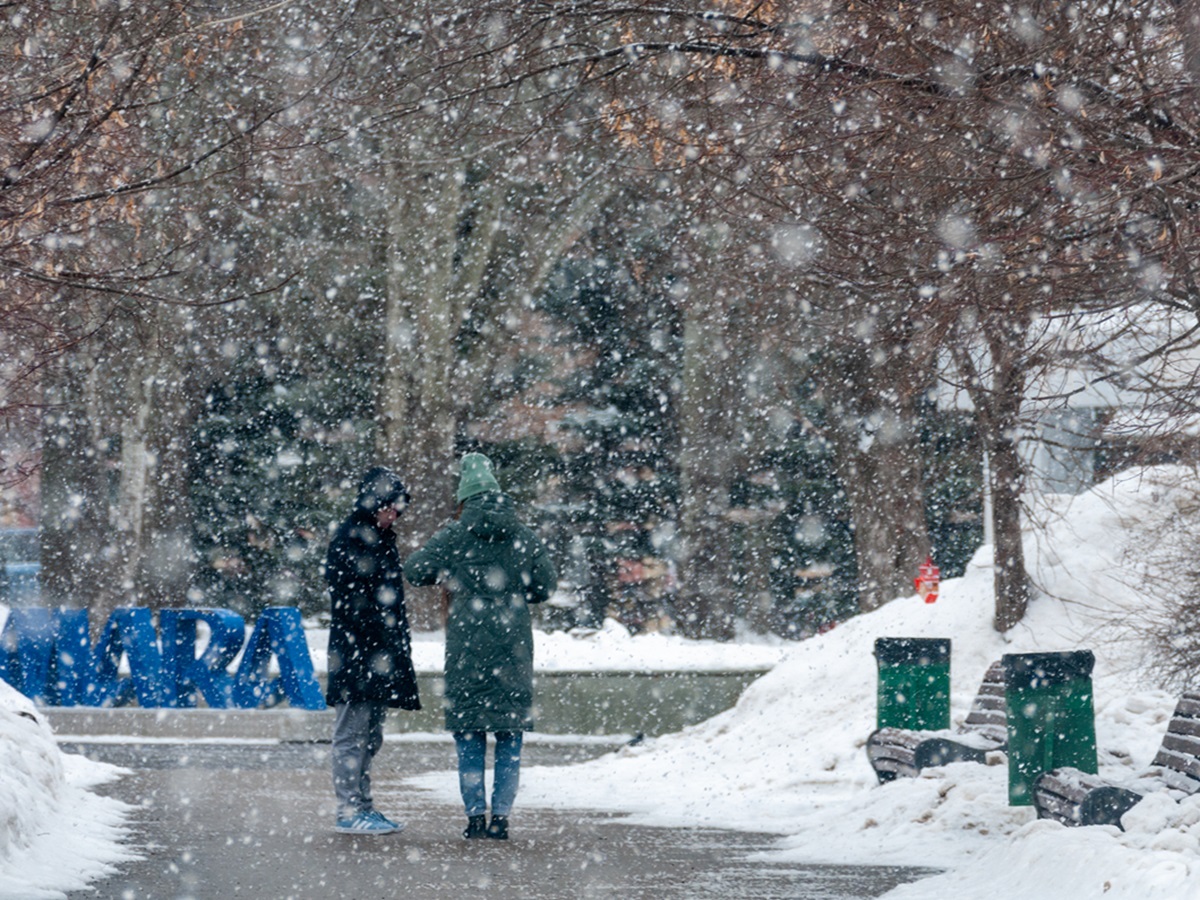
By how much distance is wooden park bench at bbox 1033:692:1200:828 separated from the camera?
22.6ft

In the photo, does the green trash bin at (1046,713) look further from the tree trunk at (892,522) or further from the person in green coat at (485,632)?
the tree trunk at (892,522)

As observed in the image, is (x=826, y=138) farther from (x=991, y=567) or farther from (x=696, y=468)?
(x=696, y=468)

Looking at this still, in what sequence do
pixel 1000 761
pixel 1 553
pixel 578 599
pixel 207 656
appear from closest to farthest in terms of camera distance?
pixel 1000 761
pixel 207 656
pixel 578 599
pixel 1 553

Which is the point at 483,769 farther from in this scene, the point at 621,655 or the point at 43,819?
the point at 621,655

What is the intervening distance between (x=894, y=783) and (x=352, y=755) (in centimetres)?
308

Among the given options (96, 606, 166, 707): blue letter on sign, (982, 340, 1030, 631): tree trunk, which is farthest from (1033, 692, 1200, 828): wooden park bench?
(96, 606, 166, 707): blue letter on sign

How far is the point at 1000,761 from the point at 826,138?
3842 millimetres

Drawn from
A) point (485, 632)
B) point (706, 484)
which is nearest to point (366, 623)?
point (485, 632)

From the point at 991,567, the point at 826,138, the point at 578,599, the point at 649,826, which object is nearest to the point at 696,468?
the point at 578,599

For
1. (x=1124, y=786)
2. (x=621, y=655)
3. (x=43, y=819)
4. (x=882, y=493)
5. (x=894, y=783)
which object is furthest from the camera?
(x=882, y=493)

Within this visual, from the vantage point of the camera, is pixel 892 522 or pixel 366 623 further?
pixel 892 522

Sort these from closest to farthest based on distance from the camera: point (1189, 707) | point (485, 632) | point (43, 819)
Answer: point (1189, 707) < point (43, 819) < point (485, 632)

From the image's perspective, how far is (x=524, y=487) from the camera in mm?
25719

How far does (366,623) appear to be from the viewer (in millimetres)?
8781
